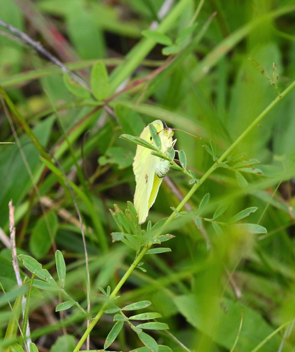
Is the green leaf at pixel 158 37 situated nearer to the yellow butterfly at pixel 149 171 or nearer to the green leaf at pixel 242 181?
the yellow butterfly at pixel 149 171

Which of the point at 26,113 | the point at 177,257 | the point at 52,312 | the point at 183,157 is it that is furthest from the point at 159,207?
the point at 26,113

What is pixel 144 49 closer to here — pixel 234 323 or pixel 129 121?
pixel 129 121

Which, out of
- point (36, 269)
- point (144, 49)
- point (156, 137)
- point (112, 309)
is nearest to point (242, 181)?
point (156, 137)

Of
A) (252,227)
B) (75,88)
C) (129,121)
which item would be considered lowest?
(252,227)

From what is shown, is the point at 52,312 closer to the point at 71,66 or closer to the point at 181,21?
the point at 71,66

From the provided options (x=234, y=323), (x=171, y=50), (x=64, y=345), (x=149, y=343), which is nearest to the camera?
(x=149, y=343)

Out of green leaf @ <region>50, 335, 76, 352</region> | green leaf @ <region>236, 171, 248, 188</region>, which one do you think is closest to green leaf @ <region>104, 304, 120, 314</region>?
green leaf @ <region>50, 335, 76, 352</region>

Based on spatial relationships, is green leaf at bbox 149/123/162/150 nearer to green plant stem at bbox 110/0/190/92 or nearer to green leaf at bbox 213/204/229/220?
green leaf at bbox 213/204/229/220
